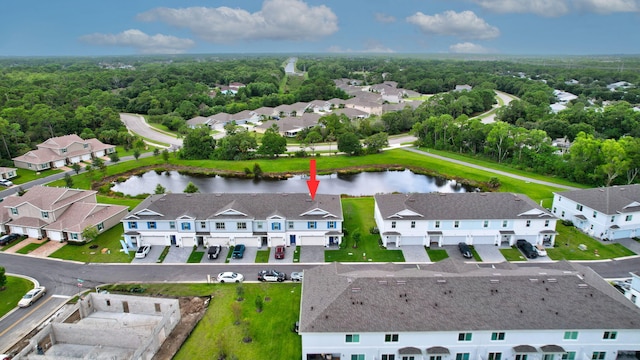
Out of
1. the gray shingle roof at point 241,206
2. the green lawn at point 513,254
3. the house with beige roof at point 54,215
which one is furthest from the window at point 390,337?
the house with beige roof at point 54,215

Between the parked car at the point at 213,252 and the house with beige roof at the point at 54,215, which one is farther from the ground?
the house with beige roof at the point at 54,215

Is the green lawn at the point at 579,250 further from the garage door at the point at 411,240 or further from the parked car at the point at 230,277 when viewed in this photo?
the parked car at the point at 230,277

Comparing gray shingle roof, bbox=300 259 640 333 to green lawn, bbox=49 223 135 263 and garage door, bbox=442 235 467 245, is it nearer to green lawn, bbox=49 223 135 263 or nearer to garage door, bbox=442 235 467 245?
garage door, bbox=442 235 467 245

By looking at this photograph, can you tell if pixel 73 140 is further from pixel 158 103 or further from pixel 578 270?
pixel 578 270

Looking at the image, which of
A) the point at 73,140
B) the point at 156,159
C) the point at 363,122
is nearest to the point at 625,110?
the point at 363,122

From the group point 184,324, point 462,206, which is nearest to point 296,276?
point 184,324

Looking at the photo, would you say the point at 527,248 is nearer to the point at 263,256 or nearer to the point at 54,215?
the point at 263,256

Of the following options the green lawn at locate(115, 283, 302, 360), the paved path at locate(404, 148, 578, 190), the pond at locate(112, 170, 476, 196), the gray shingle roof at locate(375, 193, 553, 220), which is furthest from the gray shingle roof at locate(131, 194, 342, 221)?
the paved path at locate(404, 148, 578, 190)
